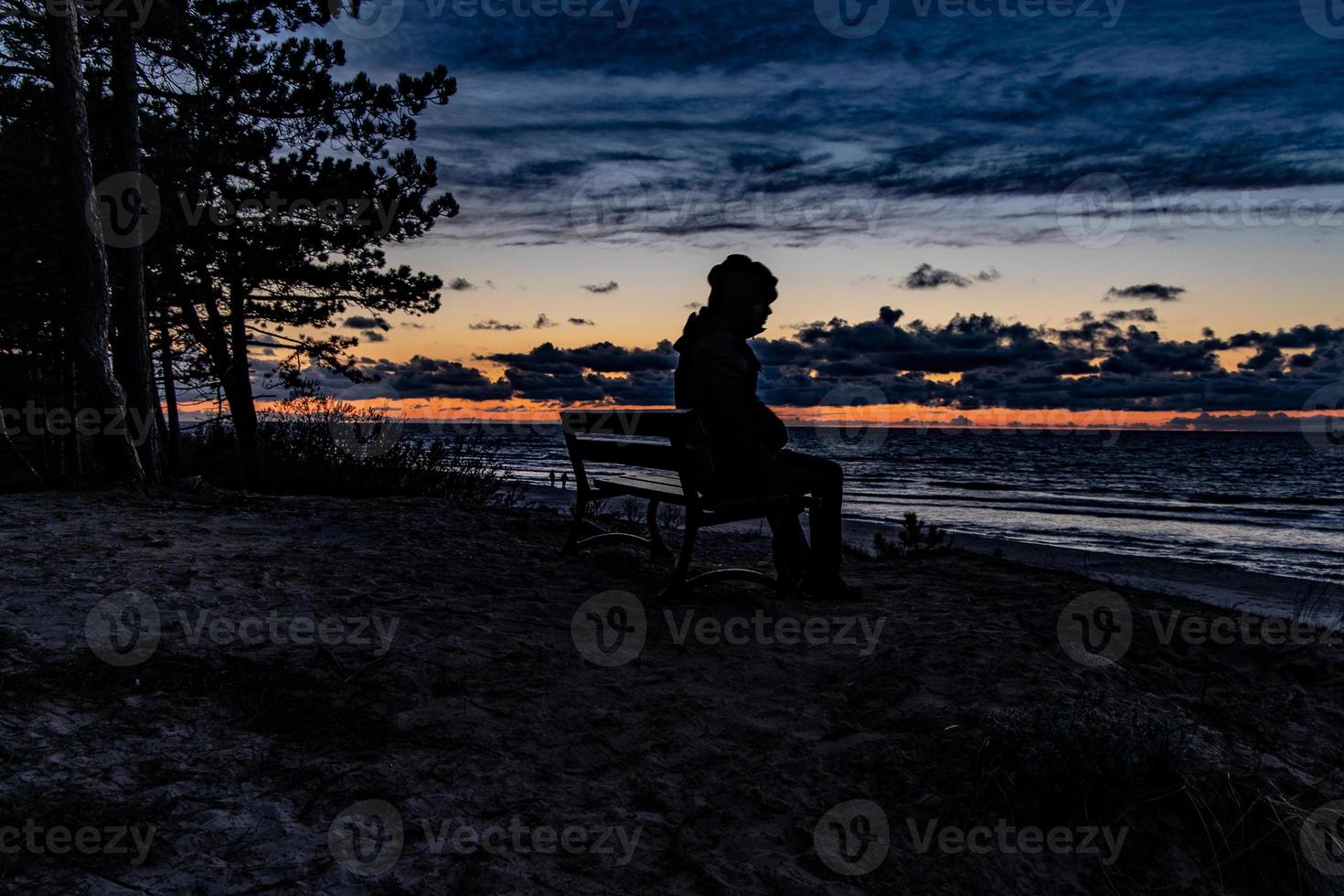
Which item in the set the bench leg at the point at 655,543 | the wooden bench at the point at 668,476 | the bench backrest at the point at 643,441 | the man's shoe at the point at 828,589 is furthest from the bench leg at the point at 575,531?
the man's shoe at the point at 828,589

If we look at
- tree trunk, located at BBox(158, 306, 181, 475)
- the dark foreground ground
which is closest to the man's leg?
the dark foreground ground

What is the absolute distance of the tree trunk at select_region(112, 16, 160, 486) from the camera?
9.99 metres

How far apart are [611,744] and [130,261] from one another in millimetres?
10018

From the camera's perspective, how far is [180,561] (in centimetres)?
526

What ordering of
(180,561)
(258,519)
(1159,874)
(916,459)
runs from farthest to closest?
(916,459) < (258,519) < (180,561) < (1159,874)

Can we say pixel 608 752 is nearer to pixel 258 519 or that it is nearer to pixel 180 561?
pixel 180 561

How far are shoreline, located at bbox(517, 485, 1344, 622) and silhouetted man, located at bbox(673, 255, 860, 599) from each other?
10.1 feet

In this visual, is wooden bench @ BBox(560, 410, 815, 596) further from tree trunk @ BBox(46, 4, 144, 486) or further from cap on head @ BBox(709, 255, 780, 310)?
tree trunk @ BBox(46, 4, 144, 486)

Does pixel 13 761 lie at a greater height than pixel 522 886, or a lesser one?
greater

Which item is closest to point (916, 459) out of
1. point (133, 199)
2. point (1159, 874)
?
point (133, 199)

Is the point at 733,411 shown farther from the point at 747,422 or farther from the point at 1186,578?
the point at 1186,578

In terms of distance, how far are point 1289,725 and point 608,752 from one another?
3385mm

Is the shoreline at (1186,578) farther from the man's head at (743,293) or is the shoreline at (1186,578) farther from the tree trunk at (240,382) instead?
the tree trunk at (240,382)

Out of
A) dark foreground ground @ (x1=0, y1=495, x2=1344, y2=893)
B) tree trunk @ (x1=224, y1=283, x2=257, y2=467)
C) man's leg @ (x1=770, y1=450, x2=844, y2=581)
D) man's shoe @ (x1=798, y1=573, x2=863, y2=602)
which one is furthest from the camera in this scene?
tree trunk @ (x1=224, y1=283, x2=257, y2=467)
